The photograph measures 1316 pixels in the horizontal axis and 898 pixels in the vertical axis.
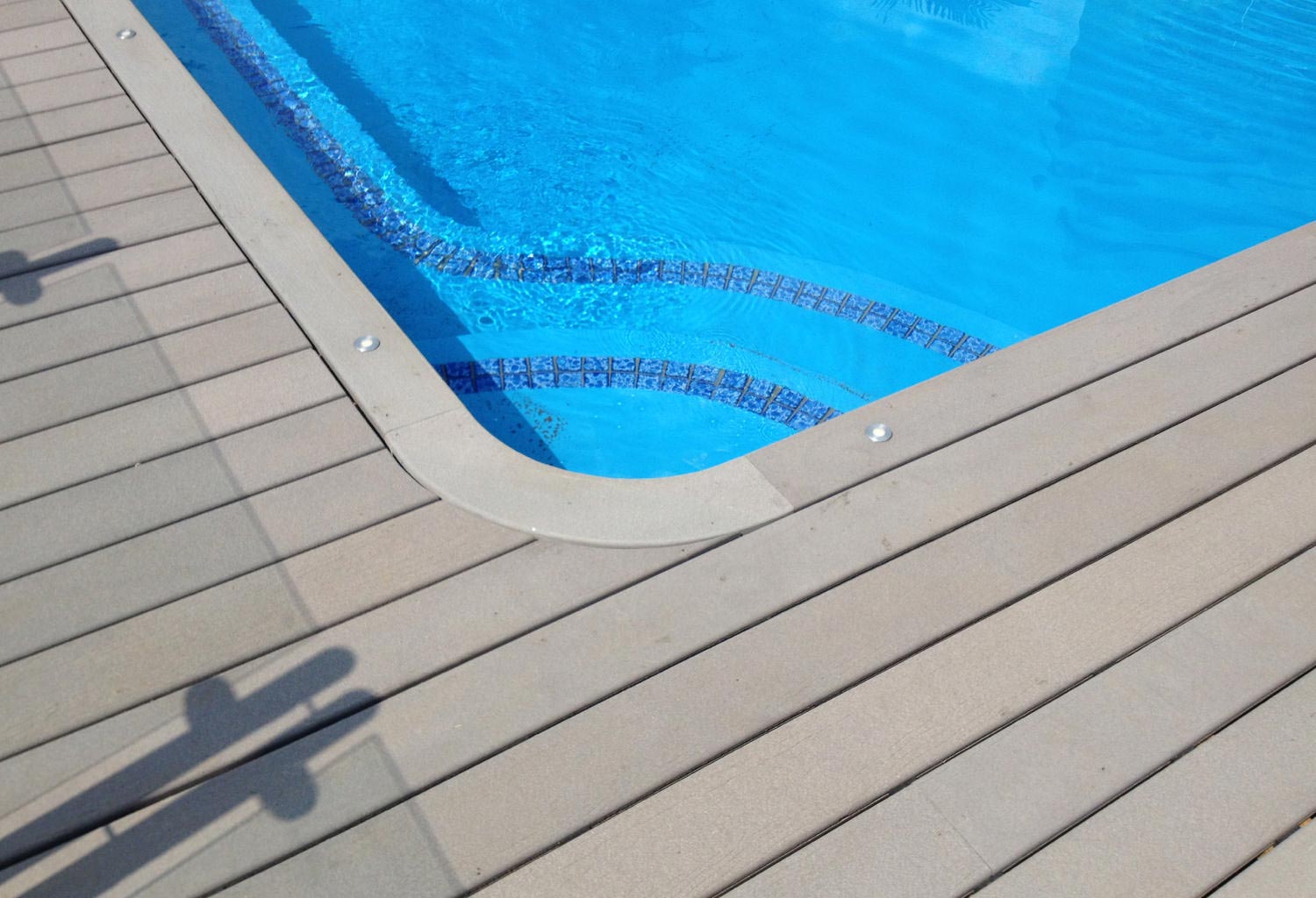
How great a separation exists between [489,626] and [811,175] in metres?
2.84

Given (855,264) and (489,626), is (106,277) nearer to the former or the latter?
(489,626)

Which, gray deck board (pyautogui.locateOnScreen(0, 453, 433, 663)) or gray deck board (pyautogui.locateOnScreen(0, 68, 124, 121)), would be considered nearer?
gray deck board (pyautogui.locateOnScreen(0, 453, 433, 663))

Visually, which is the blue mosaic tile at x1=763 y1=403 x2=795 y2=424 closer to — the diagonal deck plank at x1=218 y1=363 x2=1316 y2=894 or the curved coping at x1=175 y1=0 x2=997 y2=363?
the curved coping at x1=175 y1=0 x2=997 y2=363

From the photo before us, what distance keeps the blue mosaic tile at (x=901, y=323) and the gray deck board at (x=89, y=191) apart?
6.91ft

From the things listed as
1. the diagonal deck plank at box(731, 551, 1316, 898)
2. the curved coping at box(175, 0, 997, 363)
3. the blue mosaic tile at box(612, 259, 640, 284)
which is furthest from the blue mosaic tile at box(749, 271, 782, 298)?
the diagonal deck plank at box(731, 551, 1316, 898)

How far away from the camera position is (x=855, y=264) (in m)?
3.45

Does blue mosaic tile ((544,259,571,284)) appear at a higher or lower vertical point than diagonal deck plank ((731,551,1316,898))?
lower

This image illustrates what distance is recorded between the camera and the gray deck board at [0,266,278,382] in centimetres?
194

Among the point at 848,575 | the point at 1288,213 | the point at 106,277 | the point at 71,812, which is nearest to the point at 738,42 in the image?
the point at 1288,213

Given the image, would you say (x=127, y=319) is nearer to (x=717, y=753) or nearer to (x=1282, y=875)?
(x=717, y=753)

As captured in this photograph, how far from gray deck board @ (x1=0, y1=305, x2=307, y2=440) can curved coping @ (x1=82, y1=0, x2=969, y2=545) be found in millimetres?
78

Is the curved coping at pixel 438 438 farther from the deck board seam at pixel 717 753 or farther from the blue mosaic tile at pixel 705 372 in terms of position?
the blue mosaic tile at pixel 705 372

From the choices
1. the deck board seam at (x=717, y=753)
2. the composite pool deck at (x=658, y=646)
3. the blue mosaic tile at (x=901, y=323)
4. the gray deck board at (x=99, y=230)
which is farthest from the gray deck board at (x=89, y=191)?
the blue mosaic tile at (x=901, y=323)

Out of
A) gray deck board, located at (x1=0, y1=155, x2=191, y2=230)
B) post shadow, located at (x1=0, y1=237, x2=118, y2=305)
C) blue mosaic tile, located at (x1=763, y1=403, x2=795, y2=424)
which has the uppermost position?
gray deck board, located at (x1=0, y1=155, x2=191, y2=230)
